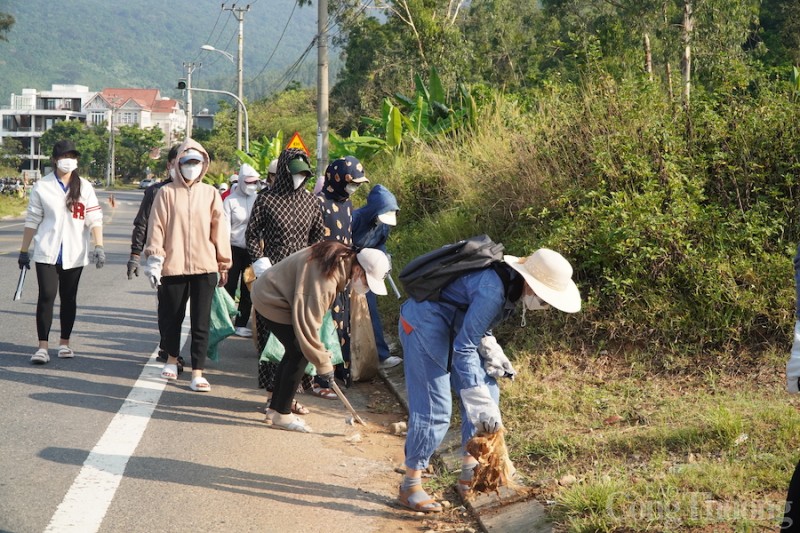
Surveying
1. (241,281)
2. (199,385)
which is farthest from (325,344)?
(241,281)

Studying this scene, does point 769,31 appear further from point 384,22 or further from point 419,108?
point 419,108

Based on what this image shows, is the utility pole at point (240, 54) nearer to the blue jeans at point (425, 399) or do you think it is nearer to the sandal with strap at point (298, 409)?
the sandal with strap at point (298, 409)

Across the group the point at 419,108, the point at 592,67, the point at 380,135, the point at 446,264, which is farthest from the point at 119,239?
the point at 446,264

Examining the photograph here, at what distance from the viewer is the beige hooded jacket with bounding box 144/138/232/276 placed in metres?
7.82

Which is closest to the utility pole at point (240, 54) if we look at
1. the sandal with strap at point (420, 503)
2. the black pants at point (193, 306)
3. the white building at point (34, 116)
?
the black pants at point (193, 306)

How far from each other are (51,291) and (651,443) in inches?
224

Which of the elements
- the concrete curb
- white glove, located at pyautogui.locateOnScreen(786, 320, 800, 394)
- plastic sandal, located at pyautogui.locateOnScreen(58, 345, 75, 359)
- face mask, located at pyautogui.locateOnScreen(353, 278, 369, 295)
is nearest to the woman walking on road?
plastic sandal, located at pyautogui.locateOnScreen(58, 345, 75, 359)

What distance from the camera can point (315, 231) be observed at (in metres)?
8.09

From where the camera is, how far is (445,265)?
5.00m

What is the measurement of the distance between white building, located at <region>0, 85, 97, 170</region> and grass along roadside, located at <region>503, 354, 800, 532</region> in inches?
5551

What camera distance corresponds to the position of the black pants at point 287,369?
257 inches

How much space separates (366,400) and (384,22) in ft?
123

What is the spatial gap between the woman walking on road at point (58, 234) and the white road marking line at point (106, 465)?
116 centimetres

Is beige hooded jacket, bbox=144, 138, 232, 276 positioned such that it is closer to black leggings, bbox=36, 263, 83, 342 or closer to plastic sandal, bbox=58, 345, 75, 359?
black leggings, bbox=36, 263, 83, 342
